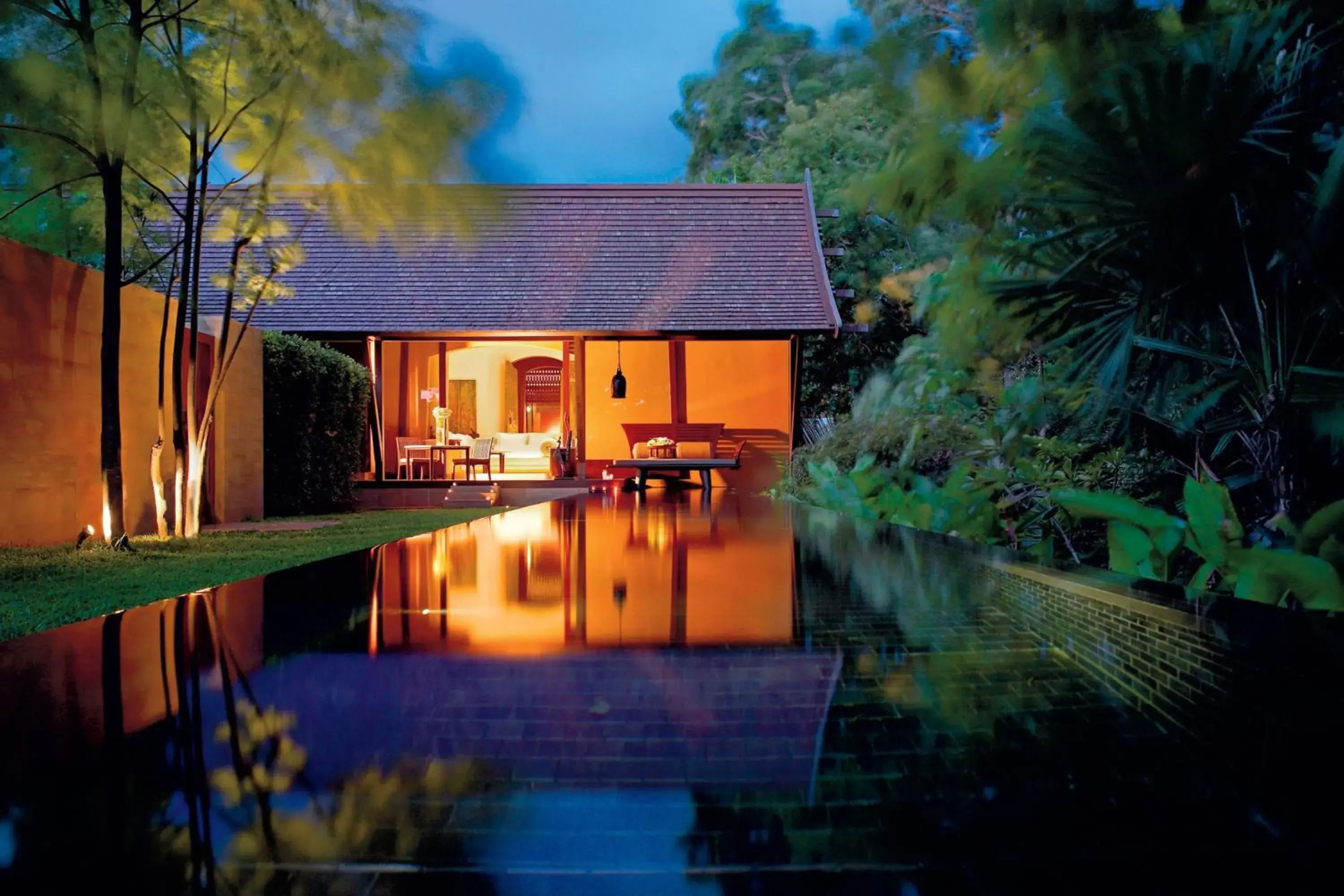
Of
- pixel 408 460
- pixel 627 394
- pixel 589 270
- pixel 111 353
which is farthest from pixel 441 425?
pixel 111 353

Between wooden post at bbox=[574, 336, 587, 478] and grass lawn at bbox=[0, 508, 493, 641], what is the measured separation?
513 centimetres

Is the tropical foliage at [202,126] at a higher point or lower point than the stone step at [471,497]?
higher

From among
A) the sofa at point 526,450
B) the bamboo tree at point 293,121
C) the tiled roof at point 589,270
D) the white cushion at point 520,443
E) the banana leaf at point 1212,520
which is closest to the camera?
the banana leaf at point 1212,520

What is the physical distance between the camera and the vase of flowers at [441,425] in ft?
41.1

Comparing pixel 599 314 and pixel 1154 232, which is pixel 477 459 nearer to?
pixel 599 314

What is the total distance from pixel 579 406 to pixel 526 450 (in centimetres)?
308

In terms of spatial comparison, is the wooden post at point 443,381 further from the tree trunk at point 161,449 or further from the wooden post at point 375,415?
the tree trunk at point 161,449

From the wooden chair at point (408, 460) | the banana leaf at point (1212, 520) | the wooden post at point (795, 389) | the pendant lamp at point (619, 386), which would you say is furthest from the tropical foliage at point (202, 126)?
the wooden post at point (795, 389)

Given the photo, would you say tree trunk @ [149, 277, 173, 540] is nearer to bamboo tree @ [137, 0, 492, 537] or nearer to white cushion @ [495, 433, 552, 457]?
bamboo tree @ [137, 0, 492, 537]

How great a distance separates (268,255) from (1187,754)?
6.32 metres

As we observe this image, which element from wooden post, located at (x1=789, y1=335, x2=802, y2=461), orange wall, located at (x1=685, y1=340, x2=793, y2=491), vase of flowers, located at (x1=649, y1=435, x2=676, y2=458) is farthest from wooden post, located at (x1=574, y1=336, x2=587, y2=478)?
wooden post, located at (x1=789, y1=335, x2=802, y2=461)

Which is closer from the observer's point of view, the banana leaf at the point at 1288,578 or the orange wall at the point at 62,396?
the banana leaf at the point at 1288,578

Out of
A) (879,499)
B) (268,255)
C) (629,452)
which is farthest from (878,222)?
(268,255)

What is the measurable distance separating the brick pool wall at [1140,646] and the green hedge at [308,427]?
7.72 m
